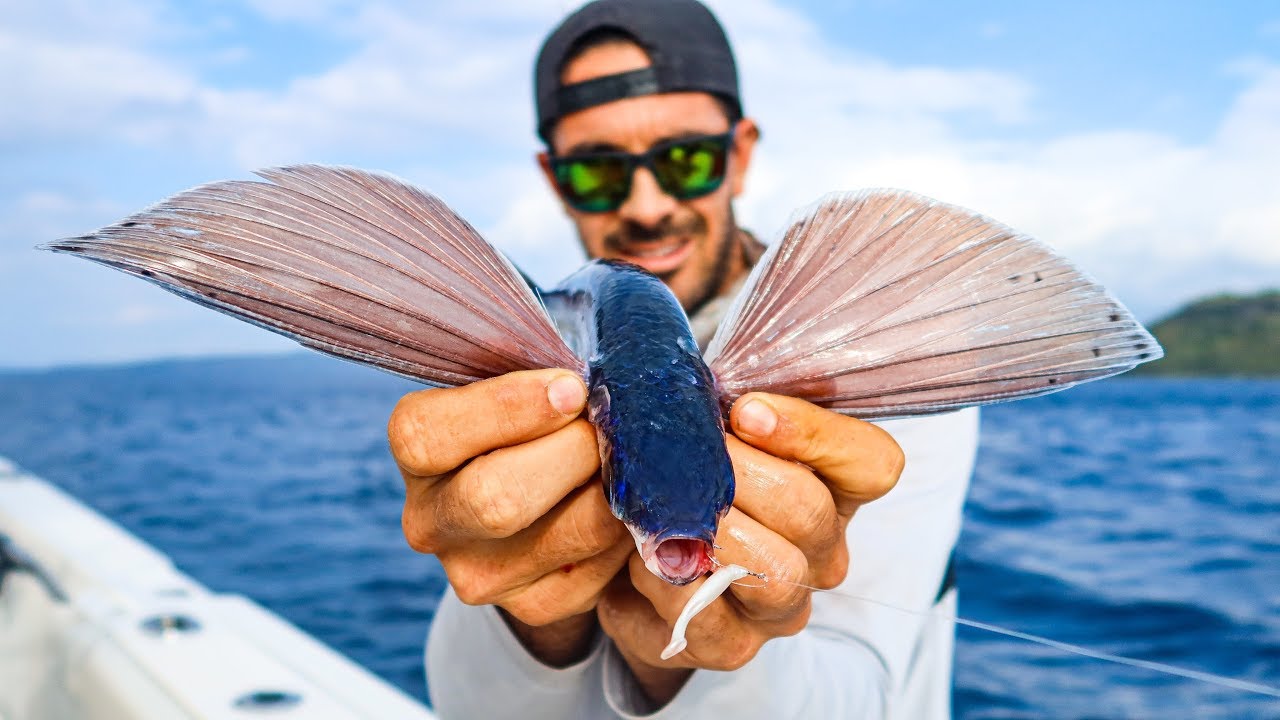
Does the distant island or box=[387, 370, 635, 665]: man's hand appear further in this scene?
the distant island

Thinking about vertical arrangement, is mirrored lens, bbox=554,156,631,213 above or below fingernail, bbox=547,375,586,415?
above

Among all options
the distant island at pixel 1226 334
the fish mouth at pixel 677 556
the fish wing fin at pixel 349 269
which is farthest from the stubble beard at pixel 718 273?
the distant island at pixel 1226 334

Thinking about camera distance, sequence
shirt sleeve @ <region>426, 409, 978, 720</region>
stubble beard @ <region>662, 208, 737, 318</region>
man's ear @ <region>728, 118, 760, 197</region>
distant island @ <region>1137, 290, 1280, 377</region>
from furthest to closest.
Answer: distant island @ <region>1137, 290, 1280, 377</region>, man's ear @ <region>728, 118, 760, 197</region>, stubble beard @ <region>662, 208, 737, 318</region>, shirt sleeve @ <region>426, 409, 978, 720</region>

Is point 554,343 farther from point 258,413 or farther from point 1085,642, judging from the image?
point 258,413

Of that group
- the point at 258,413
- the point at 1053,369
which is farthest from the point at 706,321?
the point at 258,413

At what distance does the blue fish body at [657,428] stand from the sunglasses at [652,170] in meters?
1.80

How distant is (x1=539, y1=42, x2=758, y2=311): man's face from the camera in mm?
3553

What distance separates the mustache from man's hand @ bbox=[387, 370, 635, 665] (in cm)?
209

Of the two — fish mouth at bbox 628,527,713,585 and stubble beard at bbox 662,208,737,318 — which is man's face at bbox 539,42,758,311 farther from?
fish mouth at bbox 628,527,713,585

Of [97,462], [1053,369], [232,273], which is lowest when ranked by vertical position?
[97,462]

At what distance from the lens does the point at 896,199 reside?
1.78 metres

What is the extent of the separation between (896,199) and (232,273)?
1.35 meters

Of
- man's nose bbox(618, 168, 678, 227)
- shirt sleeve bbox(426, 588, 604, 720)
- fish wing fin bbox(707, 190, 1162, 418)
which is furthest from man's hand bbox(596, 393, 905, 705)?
man's nose bbox(618, 168, 678, 227)

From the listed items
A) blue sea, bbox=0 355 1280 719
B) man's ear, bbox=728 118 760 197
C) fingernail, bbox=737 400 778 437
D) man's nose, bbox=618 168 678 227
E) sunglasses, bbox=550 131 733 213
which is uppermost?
man's ear, bbox=728 118 760 197
